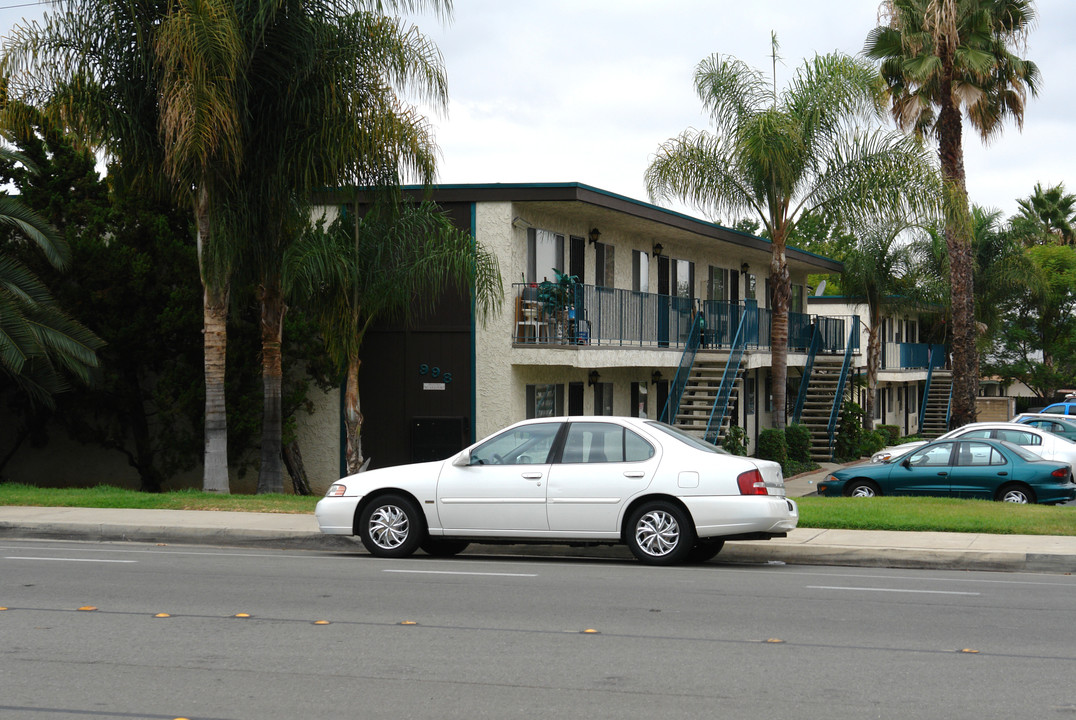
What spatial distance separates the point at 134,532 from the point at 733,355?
1596cm

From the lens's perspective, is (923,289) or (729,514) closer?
(729,514)

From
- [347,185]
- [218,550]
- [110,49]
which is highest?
[110,49]

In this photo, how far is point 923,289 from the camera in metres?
41.6

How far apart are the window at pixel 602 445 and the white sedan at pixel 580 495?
0.03 ft

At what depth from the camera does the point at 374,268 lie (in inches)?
728

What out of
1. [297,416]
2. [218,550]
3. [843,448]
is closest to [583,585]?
[218,550]

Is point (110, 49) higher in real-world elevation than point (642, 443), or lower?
higher

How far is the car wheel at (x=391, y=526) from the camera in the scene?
41.5ft

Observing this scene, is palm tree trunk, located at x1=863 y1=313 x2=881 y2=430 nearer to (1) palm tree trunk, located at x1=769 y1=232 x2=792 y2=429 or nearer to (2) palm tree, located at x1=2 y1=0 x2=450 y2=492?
(1) palm tree trunk, located at x1=769 y1=232 x2=792 y2=429

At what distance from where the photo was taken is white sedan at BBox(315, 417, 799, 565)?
468 inches

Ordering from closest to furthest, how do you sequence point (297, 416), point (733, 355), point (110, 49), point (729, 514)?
1. point (729, 514)
2. point (110, 49)
3. point (297, 416)
4. point (733, 355)

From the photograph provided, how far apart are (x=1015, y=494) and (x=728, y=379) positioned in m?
8.59

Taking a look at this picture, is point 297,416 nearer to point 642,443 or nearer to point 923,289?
point 642,443

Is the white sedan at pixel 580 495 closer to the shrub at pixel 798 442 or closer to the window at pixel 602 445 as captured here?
the window at pixel 602 445
